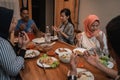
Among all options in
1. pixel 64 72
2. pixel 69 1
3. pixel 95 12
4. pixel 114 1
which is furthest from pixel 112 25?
pixel 69 1

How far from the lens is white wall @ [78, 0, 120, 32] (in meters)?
3.52

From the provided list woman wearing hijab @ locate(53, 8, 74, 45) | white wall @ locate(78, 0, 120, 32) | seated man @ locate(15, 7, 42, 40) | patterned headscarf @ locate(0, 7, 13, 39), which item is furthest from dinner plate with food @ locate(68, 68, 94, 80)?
white wall @ locate(78, 0, 120, 32)

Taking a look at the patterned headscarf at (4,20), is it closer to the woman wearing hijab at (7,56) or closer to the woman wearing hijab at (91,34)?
the woman wearing hijab at (7,56)

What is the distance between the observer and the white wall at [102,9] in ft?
11.6

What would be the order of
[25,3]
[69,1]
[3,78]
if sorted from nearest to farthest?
[3,78] → [25,3] → [69,1]

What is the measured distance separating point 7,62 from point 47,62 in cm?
49

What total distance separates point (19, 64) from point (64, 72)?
43 cm

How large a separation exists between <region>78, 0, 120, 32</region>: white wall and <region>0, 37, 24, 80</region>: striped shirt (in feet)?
8.61

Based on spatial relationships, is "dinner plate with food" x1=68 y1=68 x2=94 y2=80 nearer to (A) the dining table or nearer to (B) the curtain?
(A) the dining table

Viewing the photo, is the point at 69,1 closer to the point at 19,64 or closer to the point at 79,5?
the point at 79,5

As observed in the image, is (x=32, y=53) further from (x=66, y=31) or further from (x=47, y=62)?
(x=66, y=31)

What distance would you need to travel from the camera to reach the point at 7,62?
141 cm

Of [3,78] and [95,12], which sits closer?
[3,78]

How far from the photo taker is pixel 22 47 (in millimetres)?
1799
